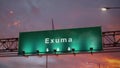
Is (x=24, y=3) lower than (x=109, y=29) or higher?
higher

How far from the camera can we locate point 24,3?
10023mm

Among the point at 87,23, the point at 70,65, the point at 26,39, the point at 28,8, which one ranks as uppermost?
the point at 28,8

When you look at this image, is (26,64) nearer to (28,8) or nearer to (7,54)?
(7,54)

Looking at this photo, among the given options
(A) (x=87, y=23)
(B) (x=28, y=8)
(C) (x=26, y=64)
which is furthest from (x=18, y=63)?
(A) (x=87, y=23)

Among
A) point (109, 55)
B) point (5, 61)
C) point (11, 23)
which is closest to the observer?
point (109, 55)

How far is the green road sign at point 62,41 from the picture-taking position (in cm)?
805

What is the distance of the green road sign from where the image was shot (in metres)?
8.05

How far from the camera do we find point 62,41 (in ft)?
27.3

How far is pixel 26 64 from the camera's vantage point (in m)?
10.6

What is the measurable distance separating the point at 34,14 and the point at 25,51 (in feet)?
5.93

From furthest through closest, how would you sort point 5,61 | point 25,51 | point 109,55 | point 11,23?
point 5,61
point 11,23
point 109,55
point 25,51

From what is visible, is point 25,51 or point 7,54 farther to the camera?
point 7,54

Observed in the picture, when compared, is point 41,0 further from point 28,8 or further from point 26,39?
point 26,39

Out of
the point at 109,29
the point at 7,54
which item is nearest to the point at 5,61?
the point at 7,54
